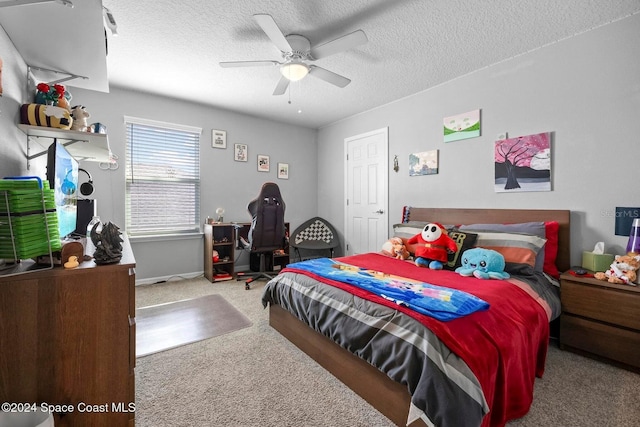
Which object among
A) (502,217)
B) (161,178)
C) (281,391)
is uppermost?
(161,178)

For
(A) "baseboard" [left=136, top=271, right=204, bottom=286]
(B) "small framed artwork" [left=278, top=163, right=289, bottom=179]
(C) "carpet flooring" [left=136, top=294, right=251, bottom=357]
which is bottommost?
(C) "carpet flooring" [left=136, top=294, right=251, bottom=357]

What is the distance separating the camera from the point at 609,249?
230 cm

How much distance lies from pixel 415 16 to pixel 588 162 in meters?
1.91

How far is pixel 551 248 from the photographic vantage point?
2.46 meters

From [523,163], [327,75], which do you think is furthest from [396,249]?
[327,75]

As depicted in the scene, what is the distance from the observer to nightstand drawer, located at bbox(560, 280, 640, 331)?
184 cm

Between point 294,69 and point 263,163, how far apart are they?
2502 mm

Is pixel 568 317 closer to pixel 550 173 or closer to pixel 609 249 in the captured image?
pixel 609 249

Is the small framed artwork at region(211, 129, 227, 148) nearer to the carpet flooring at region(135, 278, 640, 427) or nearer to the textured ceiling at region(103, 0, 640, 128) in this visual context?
the textured ceiling at region(103, 0, 640, 128)

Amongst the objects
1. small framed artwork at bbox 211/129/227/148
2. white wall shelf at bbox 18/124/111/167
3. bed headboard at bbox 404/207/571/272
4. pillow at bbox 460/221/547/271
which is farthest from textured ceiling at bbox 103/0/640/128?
pillow at bbox 460/221/547/271

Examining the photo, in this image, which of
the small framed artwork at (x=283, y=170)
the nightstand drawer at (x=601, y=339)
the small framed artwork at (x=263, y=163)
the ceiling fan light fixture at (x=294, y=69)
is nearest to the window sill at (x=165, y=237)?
the small framed artwork at (x=263, y=163)

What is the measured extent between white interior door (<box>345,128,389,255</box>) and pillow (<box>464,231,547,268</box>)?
175 cm

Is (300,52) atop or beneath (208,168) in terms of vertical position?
atop

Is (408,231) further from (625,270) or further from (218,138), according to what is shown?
(218,138)
